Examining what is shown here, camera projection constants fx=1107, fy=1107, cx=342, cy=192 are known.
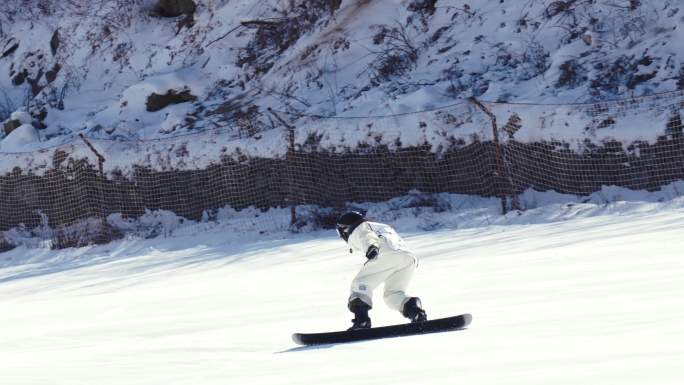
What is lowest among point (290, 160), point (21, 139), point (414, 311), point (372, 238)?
point (414, 311)

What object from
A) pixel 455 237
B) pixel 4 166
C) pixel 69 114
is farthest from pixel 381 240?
pixel 69 114

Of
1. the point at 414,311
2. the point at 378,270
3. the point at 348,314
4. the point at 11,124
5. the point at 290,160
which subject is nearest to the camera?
the point at 414,311

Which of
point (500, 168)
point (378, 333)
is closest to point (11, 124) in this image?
point (500, 168)

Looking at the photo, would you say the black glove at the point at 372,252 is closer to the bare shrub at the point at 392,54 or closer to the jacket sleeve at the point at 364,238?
the jacket sleeve at the point at 364,238

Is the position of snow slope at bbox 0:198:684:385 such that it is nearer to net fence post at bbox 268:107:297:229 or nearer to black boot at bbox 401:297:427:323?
black boot at bbox 401:297:427:323

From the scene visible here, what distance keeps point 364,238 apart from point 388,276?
428 mm

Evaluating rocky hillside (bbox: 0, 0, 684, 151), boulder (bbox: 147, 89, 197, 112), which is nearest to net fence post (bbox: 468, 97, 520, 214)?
rocky hillside (bbox: 0, 0, 684, 151)

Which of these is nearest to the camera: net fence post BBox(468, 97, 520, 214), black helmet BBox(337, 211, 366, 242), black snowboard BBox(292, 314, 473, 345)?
black snowboard BBox(292, 314, 473, 345)

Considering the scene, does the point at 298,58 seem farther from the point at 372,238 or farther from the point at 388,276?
the point at 372,238

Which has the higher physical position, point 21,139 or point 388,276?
point 21,139

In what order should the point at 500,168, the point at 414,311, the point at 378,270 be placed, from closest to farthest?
the point at 414,311, the point at 378,270, the point at 500,168

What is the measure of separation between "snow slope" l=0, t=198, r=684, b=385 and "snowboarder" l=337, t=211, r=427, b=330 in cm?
50

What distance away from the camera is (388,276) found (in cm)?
882

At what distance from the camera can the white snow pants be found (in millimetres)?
8727
